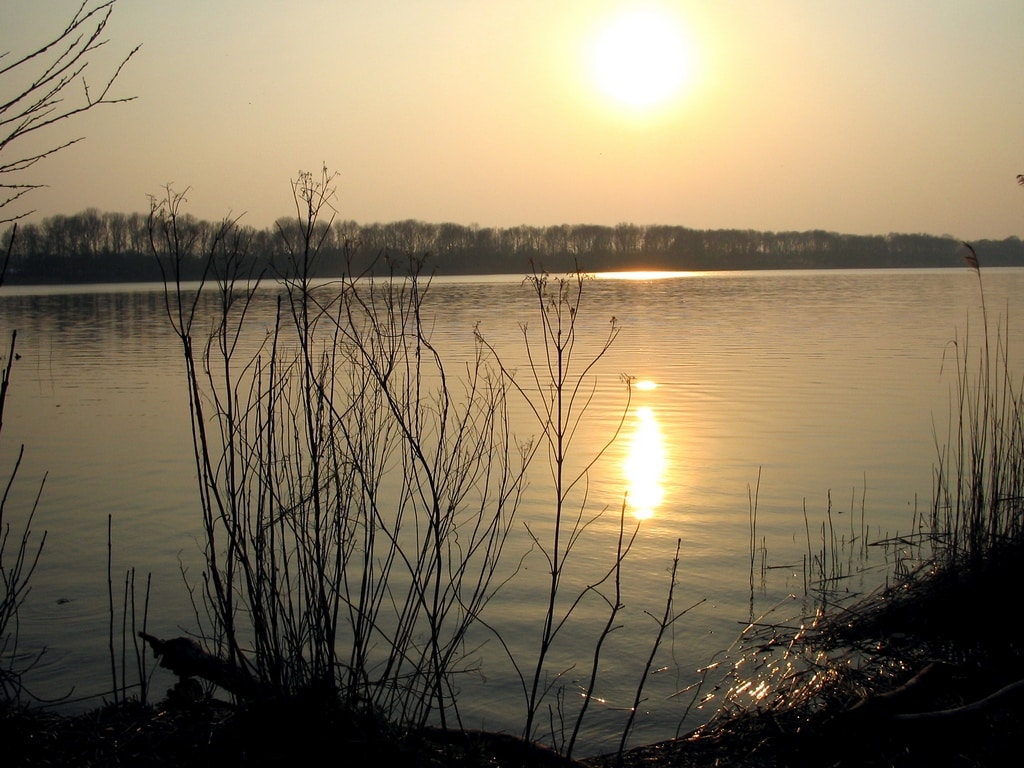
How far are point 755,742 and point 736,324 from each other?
2637 cm

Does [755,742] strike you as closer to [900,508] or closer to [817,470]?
[900,508]

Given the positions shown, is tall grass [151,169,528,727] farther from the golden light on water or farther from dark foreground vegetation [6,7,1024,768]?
the golden light on water

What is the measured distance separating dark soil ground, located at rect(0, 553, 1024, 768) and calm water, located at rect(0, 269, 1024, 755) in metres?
0.64

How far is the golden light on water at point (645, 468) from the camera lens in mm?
8711

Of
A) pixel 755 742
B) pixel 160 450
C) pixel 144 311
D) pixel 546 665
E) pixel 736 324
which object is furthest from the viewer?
pixel 144 311

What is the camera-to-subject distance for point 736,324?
2936 cm

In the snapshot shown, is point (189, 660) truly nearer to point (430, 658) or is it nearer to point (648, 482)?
point (430, 658)

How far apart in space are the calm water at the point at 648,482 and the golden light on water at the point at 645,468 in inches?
2.2

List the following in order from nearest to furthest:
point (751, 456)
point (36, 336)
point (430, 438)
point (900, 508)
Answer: point (900, 508) → point (430, 438) → point (751, 456) → point (36, 336)

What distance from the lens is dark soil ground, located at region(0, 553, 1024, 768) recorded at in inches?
129

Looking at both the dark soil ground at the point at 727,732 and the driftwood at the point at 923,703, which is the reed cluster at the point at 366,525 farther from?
the driftwood at the point at 923,703

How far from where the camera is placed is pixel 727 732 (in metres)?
4.12

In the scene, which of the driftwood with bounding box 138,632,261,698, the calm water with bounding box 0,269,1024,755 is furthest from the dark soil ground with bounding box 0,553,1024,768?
the calm water with bounding box 0,269,1024,755

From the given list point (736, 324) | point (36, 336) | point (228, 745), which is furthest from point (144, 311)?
point (228, 745)
